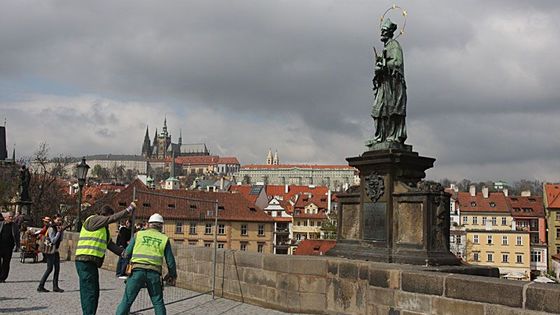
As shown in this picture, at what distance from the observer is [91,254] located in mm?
7246

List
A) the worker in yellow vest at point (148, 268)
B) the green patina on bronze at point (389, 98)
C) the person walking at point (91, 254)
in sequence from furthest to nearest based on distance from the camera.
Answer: the green patina on bronze at point (389, 98) → the person walking at point (91, 254) → the worker in yellow vest at point (148, 268)

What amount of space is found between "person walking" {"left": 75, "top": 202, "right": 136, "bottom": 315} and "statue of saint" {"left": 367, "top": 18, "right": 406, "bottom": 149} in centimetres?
438

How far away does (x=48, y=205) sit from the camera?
39.9m

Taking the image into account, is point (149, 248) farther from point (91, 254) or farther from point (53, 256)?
point (53, 256)

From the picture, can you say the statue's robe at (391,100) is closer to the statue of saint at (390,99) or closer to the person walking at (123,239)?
the statue of saint at (390,99)

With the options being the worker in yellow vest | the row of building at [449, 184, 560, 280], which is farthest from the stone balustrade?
the row of building at [449, 184, 560, 280]

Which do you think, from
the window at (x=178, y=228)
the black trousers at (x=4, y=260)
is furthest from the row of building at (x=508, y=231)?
the black trousers at (x=4, y=260)

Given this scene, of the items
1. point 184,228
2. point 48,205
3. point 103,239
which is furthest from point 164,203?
point 48,205

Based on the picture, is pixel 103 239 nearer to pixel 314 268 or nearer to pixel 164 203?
pixel 314 268

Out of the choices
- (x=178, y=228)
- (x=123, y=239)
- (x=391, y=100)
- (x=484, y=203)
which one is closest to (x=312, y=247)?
(x=178, y=228)

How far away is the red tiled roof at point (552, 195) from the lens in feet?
229

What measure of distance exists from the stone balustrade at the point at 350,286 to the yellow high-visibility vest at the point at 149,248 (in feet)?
9.31

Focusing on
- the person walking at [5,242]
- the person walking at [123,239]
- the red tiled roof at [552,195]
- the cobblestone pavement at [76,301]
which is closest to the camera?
the cobblestone pavement at [76,301]

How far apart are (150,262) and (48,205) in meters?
36.6
